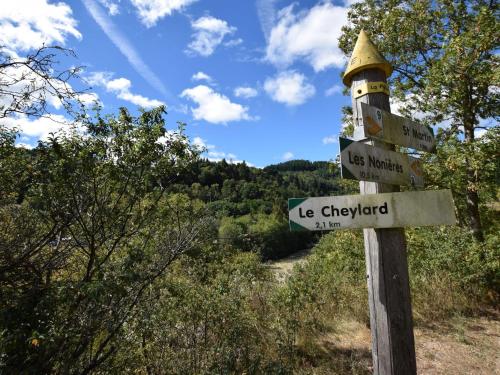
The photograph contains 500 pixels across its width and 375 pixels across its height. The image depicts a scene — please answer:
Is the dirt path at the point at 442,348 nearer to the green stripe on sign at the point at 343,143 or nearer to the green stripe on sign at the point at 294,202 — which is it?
the green stripe on sign at the point at 294,202

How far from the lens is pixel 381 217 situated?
215cm

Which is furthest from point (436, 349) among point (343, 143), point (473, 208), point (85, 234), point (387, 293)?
point (85, 234)

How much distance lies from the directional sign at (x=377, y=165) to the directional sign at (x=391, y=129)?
4.6 inches

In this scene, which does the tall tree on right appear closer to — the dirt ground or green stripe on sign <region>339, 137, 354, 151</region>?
the dirt ground

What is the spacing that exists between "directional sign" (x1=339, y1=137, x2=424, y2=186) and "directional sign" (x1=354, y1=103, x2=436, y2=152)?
12cm

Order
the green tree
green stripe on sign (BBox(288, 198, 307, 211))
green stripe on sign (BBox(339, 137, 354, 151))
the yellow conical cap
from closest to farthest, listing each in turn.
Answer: green stripe on sign (BBox(339, 137, 354, 151)) → green stripe on sign (BBox(288, 198, 307, 211)) → the yellow conical cap → the green tree

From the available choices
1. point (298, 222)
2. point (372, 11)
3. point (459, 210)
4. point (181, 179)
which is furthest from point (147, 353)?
point (372, 11)

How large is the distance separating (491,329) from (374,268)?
5553mm

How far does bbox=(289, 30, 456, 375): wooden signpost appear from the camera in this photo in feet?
6.84

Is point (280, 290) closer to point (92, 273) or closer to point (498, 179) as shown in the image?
point (92, 273)

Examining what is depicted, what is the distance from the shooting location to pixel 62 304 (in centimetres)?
315

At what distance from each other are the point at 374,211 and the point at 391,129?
0.66 m

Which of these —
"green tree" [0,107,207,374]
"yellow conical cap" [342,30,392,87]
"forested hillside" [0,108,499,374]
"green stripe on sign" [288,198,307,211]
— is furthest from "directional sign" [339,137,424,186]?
"green tree" [0,107,207,374]

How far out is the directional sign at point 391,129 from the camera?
2.23 m
